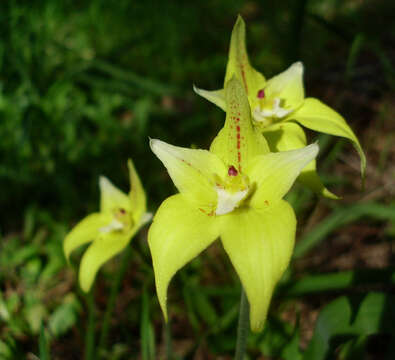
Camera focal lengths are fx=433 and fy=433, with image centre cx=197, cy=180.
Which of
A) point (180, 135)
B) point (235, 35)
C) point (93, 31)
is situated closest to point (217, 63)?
point (180, 135)

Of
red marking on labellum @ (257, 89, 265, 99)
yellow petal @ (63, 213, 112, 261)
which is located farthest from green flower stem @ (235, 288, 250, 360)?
yellow petal @ (63, 213, 112, 261)

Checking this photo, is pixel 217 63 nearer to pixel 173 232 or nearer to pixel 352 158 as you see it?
pixel 352 158

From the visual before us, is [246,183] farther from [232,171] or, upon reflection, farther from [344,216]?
[344,216]

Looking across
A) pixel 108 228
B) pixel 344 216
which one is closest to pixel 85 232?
pixel 108 228

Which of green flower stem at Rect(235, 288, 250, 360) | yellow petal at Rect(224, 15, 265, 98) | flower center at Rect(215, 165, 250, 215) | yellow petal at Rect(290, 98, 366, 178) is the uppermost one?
yellow petal at Rect(224, 15, 265, 98)

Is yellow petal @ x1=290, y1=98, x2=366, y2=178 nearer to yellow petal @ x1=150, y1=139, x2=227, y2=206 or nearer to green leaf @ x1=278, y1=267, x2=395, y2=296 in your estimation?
yellow petal @ x1=150, y1=139, x2=227, y2=206

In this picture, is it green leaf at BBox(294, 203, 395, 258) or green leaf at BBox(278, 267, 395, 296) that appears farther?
green leaf at BBox(294, 203, 395, 258)

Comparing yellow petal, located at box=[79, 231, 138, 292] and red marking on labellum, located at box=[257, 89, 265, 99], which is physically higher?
red marking on labellum, located at box=[257, 89, 265, 99]

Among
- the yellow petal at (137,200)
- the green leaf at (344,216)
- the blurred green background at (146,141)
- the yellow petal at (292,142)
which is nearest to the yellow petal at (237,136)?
the yellow petal at (292,142)
